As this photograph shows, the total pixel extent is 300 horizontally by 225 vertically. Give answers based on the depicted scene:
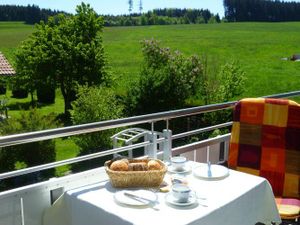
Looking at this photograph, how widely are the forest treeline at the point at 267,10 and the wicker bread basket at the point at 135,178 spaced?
238 feet

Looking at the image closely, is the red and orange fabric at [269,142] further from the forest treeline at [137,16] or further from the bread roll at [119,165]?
the forest treeline at [137,16]

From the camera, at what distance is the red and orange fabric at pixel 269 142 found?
8.35ft

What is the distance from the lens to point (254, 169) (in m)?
2.69

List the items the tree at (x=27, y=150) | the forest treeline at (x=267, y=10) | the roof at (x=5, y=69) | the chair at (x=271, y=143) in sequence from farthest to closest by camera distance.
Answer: the forest treeline at (x=267, y=10) < the roof at (x=5, y=69) < the tree at (x=27, y=150) < the chair at (x=271, y=143)

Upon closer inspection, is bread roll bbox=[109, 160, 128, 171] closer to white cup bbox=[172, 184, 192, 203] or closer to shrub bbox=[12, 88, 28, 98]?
white cup bbox=[172, 184, 192, 203]

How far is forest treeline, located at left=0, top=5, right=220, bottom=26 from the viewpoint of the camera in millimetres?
65000

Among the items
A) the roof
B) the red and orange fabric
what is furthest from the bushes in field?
the red and orange fabric

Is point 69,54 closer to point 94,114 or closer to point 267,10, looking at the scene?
point 94,114

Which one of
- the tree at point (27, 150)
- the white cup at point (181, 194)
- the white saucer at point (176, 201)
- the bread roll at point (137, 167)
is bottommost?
the tree at point (27, 150)

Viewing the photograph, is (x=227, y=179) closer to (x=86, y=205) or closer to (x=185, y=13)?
(x=86, y=205)

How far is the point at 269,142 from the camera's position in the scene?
2629mm

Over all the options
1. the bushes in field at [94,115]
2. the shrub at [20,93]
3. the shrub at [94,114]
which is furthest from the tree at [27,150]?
the shrub at [20,93]

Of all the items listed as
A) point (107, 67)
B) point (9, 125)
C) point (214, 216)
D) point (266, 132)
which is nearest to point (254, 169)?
point (266, 132)

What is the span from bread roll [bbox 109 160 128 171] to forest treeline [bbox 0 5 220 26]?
201 ft
